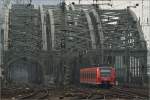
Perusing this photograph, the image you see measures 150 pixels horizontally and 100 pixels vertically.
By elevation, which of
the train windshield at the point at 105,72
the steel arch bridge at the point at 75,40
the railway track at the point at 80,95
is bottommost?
the railway track at the point at 80,95

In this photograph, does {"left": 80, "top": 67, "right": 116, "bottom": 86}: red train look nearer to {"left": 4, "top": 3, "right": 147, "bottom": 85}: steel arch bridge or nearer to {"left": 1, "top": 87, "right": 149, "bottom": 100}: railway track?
{"left": 4, "top": 3, "right": 147, "bottom": 85}: steel arch bridge

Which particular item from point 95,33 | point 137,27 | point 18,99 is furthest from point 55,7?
point 18,99

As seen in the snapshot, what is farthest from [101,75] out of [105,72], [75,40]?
[75,40]

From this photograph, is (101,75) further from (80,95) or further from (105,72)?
(80,95)

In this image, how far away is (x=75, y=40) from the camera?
8769 centimetres

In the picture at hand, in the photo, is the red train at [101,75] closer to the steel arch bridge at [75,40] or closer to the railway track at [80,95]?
the steel arch bridge at [75,40]

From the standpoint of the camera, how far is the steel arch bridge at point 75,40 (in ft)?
230

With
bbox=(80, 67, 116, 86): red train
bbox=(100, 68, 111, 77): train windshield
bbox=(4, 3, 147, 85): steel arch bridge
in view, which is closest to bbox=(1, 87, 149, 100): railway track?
bbox=(80, 67, 116, 86): red train

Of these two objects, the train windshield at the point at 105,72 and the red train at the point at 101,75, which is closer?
the red train at the point at 101,75

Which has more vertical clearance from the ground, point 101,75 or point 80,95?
point 101,75

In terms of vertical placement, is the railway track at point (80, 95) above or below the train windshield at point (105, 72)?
below

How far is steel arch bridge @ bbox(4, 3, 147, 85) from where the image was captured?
230 ft

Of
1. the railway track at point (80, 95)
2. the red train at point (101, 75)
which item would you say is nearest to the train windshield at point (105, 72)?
the red train at point (101, 75)

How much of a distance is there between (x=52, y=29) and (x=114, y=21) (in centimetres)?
1268
